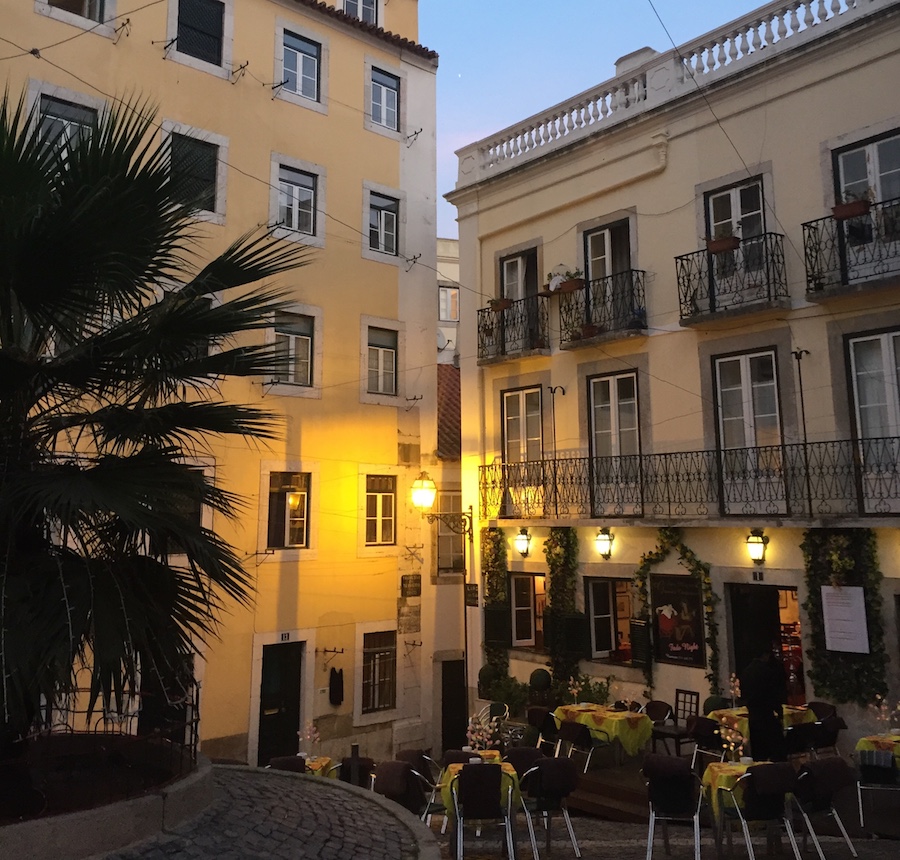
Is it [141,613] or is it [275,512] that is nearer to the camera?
[141,613]

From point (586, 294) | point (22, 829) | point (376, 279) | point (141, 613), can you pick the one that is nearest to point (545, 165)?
point (586, 294)

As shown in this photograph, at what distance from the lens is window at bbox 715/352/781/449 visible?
12.1 metres

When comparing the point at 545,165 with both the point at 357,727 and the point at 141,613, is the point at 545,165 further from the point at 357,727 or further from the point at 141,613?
the point at 141,613

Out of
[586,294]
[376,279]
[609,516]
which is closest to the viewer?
[609,516]

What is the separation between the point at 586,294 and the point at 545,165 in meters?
2.82

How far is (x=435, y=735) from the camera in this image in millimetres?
16375

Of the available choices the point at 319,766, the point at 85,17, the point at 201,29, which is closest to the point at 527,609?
the point at 319,766

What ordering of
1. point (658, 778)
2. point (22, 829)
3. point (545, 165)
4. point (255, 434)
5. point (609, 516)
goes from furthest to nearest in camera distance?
point (545, 165)
point (609, 516)
point (658, 778)
point (255, 434)
point (22, 829)

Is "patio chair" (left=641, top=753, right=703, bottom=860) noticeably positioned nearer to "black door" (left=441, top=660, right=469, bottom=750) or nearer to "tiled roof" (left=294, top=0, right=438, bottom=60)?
"black door" (left=441, top=660, right=469, bottom=750)

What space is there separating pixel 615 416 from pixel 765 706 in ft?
19.1

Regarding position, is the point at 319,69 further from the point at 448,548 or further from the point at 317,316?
the point at 448,548

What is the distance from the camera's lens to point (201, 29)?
14.8m

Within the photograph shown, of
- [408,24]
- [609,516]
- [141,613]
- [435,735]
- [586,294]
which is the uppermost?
[408,24]

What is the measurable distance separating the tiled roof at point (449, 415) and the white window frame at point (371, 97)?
5902 millimetres
